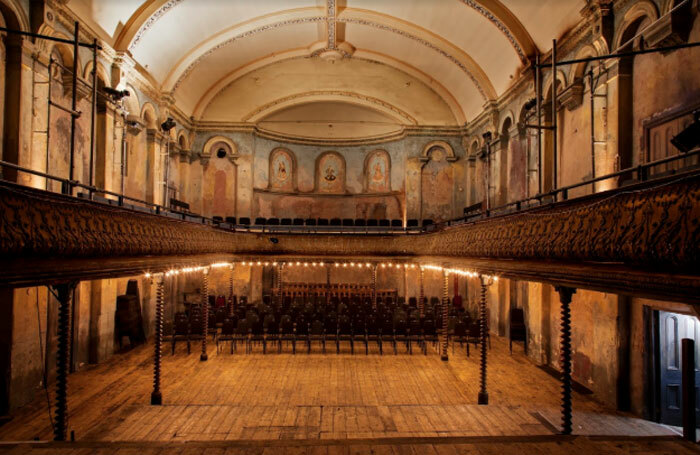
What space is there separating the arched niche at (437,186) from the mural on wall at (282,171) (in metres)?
8.10

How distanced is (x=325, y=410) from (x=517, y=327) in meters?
9.24

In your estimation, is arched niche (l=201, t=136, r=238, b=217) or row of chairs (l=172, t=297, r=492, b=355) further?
arched niche (l=201, t=136, r=238, b=217)

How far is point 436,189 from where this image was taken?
2291 centimetres

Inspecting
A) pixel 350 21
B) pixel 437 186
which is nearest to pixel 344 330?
pixel 437 186

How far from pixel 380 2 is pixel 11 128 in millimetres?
13799

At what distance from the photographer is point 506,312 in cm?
1666

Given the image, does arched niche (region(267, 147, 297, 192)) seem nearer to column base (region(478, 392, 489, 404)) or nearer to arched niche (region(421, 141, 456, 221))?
arched niche (region(421, 141, 456, 221))

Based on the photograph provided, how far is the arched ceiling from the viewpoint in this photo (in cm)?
1433

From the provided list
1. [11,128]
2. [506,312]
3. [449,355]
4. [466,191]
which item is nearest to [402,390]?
[449,355]

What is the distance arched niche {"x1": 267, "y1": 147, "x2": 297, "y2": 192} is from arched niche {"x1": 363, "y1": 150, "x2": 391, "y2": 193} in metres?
4.48

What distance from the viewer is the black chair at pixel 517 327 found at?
48.8 feet

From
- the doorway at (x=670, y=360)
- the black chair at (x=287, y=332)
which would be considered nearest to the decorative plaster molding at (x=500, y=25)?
the doorway at (x=670, y=360)

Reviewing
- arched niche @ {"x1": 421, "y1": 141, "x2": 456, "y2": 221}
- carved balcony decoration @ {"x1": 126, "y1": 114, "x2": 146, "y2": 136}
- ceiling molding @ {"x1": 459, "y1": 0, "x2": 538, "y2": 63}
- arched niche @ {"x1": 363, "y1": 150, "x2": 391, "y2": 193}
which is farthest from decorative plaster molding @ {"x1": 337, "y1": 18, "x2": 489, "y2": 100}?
carved balcony decoration @ {"x1": 126, "y1": 114, "x2": 146, "y2": 136}

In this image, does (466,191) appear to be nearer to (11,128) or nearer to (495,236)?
(495,236)
